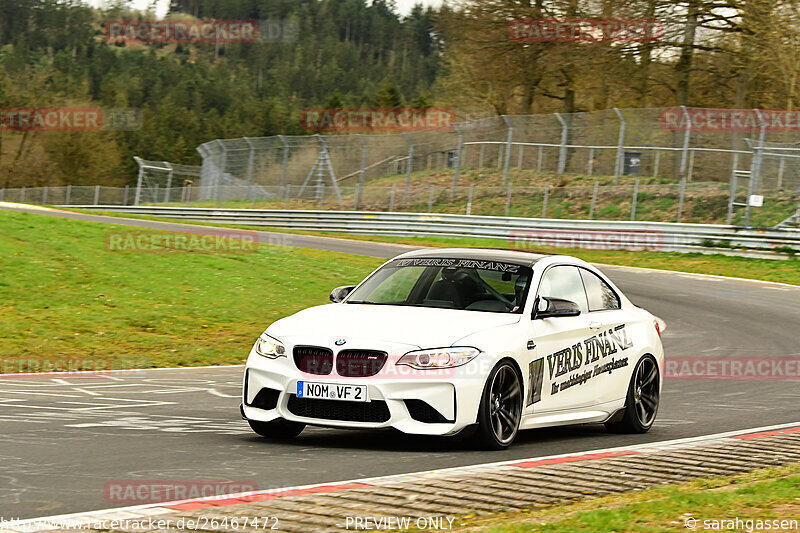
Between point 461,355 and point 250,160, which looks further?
point 250,160

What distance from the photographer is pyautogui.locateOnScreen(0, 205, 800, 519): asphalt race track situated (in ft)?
21.4

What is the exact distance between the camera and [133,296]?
61.5ft

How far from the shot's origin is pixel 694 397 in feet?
40.4

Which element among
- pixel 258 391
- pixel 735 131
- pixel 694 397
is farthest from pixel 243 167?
pixel 258 391

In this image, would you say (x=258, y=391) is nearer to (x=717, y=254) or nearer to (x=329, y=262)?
(x=329, y=262)

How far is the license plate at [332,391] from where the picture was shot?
24.9 feet

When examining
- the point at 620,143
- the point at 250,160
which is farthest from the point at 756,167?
the point at 250,160

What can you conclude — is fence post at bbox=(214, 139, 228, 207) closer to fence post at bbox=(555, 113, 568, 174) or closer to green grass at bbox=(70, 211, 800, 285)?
fence post at bbox=(555, 113, 568, 174)

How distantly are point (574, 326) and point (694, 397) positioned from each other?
385 cm

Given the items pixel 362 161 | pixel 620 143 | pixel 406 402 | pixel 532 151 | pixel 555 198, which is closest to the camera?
pixel 406 402

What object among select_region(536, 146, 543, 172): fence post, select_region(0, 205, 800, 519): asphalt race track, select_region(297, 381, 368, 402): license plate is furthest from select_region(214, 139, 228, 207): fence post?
select_region(297, 381, 368, 402): license plate

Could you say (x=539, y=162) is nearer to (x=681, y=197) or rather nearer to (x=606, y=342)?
(x=681, y=197)

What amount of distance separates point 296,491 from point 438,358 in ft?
6.19

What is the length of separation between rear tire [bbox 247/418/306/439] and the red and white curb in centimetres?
161
